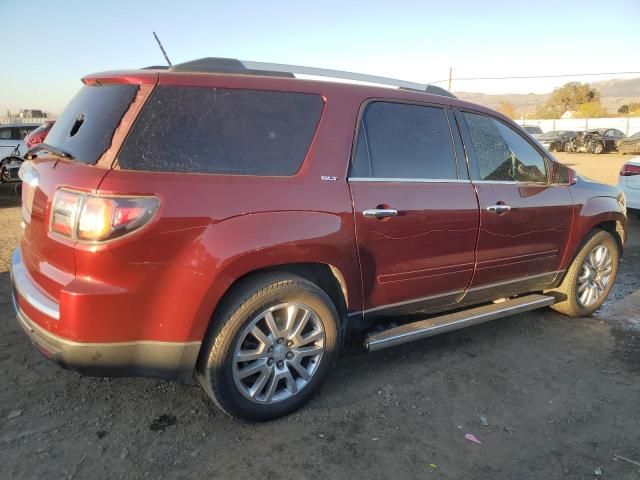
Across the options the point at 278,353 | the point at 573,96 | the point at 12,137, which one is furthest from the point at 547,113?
the point at 278,353

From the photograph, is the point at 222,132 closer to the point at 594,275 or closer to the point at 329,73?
the point at 329,73

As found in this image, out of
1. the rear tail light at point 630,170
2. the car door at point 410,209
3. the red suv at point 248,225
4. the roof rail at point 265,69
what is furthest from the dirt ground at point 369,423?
the rear tail light at point 630,170

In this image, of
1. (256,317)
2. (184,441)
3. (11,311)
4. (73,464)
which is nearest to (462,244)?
(256,317)

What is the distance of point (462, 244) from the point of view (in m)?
3.46

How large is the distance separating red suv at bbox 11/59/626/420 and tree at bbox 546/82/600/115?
7472cm

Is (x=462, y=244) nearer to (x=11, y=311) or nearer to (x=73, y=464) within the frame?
(x=73, y=464)

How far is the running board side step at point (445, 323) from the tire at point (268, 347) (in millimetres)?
302

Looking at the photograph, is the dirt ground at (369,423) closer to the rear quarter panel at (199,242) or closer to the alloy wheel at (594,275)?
the rear quarter panel at (199,242)

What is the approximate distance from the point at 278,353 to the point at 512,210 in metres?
2.02

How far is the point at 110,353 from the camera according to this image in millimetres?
2418

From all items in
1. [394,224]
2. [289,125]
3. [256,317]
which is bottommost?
[256,317]

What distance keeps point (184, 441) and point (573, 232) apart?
3.40m

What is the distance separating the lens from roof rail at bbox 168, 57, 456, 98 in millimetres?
2701

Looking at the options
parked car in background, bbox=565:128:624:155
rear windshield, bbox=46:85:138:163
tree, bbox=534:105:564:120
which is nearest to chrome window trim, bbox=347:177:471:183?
rear windshield, bbox=46:85:138:163
